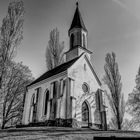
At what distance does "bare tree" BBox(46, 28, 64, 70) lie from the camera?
3203 centimetres

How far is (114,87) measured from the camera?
23.3 m

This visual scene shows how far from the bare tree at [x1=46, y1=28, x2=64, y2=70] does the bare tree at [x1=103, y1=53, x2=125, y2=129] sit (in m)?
10.5

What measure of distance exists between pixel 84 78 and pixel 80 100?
3.16 m

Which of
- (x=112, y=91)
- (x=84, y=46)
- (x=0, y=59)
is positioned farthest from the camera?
(x=84, y=46)

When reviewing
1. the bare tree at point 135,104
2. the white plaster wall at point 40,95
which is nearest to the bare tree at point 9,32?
the white plaster wall at point 40,95

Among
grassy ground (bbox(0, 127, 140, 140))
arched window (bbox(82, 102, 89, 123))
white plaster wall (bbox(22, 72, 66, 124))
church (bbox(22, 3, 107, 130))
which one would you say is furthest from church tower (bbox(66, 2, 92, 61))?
grassy ground (bbox(0, 127, 140, 140))

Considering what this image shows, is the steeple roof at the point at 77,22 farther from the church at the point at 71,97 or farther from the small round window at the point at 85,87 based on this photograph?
the small round window at the point at 85,87

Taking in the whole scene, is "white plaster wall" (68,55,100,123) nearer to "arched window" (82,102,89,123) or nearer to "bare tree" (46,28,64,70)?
"arched window" (82,102,89,123)

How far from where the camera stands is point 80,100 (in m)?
19.3

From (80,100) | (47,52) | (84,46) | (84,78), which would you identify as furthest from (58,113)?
(47,52)

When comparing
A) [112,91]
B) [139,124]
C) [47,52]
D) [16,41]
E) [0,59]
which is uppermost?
[47,52]

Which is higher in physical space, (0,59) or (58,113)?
(0,59)

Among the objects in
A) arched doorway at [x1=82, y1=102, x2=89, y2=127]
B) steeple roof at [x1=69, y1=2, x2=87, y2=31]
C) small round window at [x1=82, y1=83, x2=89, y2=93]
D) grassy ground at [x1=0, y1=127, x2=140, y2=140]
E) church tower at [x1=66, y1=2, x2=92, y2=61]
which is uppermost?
steeple roof at [x1=69, y1=2, x2=87, y2=31]

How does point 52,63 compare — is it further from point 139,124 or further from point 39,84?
point 139,124
